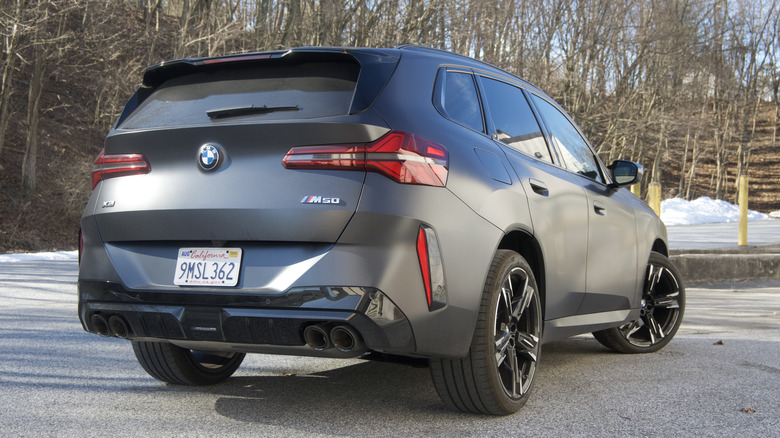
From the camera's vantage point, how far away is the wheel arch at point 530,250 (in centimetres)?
404

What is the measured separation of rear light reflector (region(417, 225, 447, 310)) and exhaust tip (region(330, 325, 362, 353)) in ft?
1.10

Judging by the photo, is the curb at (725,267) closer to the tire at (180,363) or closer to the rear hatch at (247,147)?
the tire at (180,363)

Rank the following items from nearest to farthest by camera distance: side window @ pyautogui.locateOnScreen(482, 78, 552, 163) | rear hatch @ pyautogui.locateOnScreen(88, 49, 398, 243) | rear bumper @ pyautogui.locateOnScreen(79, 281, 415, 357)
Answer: rear bumper @ pyautogui.locateOnScreen(79, 281, 415, 357), rear hatch @ pyautogui.locateOnScreen(88, 49, 398, 243), side window @ pyautogui.locateOnScreen(482, 78, 552, 163)

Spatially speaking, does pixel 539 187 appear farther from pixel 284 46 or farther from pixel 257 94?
pixel 284 46

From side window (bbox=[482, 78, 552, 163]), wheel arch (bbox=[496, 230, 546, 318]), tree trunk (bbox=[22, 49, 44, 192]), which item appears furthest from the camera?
tree trunk (bbox=[22, 49, 44, 192])

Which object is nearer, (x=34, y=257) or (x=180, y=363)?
(x=180, y=363)

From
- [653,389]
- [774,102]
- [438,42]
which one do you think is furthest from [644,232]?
[774,102]

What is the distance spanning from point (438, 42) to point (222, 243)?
2292cm

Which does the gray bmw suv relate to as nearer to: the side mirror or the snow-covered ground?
the side mirror

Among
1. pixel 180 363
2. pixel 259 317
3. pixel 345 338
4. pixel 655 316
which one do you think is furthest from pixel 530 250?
pixel 655 316

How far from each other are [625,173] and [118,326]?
358 centimetres

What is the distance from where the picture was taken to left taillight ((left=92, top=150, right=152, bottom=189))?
364 centimetres

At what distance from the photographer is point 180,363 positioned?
4328 millimetres

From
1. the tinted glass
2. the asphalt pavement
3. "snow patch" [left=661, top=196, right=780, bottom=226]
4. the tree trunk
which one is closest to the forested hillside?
the tree trunk
